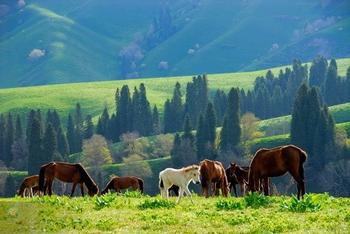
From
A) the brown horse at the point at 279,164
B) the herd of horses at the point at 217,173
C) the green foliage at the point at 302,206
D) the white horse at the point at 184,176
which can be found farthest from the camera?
the brown horse at the point at 279,164

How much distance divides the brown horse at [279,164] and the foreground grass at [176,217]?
9.75 ft

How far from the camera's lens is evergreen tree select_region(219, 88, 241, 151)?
185875 mm

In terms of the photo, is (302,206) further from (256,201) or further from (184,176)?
(184,176)

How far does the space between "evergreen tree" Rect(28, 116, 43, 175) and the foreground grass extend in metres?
151

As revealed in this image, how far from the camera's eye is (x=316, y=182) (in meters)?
154

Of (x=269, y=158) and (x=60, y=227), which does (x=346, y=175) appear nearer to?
(x=269, y=158)

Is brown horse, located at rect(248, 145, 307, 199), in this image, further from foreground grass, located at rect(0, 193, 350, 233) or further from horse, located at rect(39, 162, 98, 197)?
horse, located at rect(39, 162, 98, 197)

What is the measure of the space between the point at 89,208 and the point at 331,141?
15116 centimetres

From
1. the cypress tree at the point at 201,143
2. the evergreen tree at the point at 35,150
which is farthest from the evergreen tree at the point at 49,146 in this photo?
the cypress tree at the point at 201,143

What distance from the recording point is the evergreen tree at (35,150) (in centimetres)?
17562

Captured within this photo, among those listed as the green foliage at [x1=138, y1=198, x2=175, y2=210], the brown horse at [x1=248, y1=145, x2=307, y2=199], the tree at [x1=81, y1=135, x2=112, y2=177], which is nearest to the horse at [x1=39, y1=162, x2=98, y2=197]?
the brown horse at [x1=248, y1=145, x2=307, y2=199]

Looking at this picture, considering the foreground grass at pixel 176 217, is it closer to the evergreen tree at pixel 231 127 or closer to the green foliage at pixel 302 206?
the green foliage at pixel 302 206

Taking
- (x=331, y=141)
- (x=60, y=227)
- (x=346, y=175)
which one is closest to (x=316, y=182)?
(x=346, y=175)

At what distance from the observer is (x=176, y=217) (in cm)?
2209
